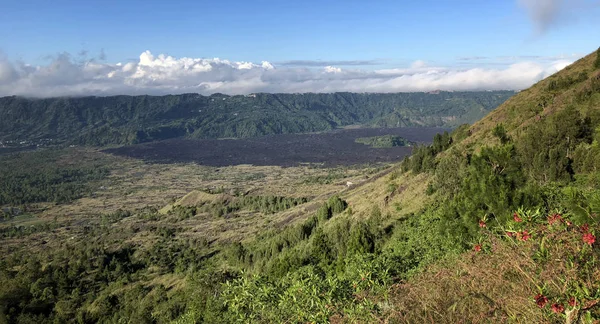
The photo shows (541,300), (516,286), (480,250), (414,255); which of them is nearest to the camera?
(541,300)

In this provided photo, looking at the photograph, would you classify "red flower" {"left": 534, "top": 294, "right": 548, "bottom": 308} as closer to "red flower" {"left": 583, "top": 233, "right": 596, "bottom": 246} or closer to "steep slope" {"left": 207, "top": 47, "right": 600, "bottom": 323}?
"steep slope" {"left": 207, "top": 47, "right": 600, "bottom": 323}

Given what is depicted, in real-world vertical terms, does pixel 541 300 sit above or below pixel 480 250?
above

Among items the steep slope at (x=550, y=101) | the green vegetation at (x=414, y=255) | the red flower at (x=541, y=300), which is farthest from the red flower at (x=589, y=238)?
the steep slope at (x=550, y=101)

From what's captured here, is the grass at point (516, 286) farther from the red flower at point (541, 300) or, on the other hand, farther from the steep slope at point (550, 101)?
the steep slope at point (550, 101)

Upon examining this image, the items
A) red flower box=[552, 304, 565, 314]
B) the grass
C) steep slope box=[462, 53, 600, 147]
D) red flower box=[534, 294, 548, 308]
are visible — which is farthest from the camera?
steep slope box=[462, 53, 600, 147]

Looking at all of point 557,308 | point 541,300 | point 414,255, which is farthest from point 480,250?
point 414,255

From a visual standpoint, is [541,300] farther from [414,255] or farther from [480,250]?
[414,255]

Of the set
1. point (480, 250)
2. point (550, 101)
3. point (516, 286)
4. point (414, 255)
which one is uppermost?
point (550, 101)

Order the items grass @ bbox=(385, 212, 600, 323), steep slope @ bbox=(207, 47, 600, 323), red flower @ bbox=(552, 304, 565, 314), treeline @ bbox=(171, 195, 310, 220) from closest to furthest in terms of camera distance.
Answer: red flower @ bbox=(552, 304, 565, 314) < grass @ bbox=(385, 212, 600, 323) < steep slope @ bbox=(207, 47, 600, 323) < treeline @ bbox=(171, 195, 310, 220)

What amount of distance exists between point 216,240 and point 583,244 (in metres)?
92.5

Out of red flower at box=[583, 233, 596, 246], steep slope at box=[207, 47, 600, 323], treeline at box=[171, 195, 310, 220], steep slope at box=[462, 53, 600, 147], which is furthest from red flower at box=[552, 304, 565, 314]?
treeline at box=[171, 195, 310, 220]

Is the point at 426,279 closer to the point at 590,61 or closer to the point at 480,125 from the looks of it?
the point at 480,125

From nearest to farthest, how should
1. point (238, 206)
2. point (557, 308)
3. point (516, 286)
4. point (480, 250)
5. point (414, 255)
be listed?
point (557, 308) < point (516, 286) < point (480, 250) < point (414, 255) < point (238, 206)

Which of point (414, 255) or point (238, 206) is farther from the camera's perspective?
point (238, 206)
